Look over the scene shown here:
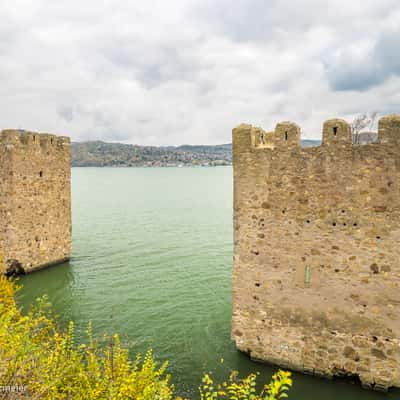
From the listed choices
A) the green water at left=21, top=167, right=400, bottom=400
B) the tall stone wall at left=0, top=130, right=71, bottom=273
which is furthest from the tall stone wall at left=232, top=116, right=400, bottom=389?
the tall stone wall at left=0, top=130, right=71, bottom=273

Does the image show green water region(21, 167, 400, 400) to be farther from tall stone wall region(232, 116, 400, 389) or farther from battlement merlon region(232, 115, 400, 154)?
battlement merlon region(232, 115, 400, 154)

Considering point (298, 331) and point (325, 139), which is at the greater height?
point (325, 139)

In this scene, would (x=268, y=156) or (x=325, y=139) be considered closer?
(x=325, y=139)

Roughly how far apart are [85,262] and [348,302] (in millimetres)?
17735

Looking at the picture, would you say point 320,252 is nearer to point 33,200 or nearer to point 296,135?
point 296,135

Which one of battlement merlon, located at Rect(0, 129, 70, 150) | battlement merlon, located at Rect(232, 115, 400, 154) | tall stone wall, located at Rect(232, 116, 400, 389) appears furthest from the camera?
battlement merlon, located at Rect(0, 129, 70, 150)

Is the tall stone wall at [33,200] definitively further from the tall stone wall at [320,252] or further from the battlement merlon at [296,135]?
the battlement merlon at [296,135]

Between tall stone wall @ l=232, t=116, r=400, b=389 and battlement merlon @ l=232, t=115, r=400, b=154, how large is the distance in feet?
0.09

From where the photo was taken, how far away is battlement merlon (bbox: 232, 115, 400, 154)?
10.1m

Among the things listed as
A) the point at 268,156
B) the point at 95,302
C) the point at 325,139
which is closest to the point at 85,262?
the point at 95,302

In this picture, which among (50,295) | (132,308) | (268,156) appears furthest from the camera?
(50,295)

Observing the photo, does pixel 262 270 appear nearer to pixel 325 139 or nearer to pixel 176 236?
pixel 325 139

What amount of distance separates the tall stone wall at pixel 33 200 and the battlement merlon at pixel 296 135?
45.9ft

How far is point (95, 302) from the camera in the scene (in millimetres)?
18047
